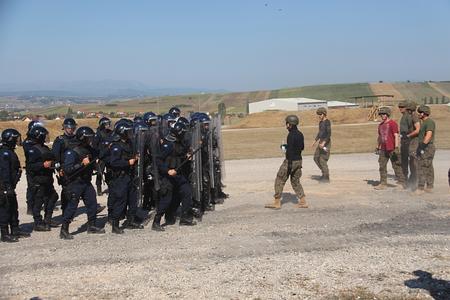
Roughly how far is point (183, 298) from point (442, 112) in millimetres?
42904

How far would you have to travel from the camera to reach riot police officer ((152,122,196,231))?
8.92m

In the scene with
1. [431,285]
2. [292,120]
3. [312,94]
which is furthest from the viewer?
[312,94]

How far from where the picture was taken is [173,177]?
910 centimetres

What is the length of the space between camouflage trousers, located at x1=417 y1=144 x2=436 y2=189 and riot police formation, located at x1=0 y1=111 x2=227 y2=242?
5.06 metres

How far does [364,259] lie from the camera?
22.7ft

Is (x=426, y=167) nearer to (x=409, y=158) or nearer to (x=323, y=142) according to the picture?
(x=409, y=158)

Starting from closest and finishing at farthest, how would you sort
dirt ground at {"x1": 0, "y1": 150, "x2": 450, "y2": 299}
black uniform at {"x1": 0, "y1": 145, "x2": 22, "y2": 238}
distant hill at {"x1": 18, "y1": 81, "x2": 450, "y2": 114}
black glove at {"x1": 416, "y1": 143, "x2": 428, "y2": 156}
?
dirt ground at {"x1": 0, "y1": 150, "x2": 450, "y2": 299}
black uniform at {"x1": 0, "y1": 145, "x2": 22, "y2": 238}
black glove at {"x1": 416, "y1": 143, "x2": 428, "y2": 156}
distant hill at {"x1": 18, "y1": 81, "x2": 450, "y2": 114}

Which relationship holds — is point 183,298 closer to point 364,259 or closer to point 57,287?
point 57,287

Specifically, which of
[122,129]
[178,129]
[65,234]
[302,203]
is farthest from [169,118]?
[65,234]

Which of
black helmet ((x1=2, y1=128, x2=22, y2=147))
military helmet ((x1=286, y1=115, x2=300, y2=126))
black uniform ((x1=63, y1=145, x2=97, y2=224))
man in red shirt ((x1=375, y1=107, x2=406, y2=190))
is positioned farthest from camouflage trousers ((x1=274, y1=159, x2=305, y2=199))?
black helmet ((x1=2, y1=128, x2=22, y2=147))

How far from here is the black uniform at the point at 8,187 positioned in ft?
27.2

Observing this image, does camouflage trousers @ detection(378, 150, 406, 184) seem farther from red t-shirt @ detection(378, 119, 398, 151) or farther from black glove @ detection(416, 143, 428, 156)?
black glove @ detection(416, 143, 428, 156)

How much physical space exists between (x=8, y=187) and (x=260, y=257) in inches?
172

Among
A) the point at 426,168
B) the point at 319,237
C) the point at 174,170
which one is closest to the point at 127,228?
the point at 174,170
